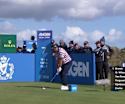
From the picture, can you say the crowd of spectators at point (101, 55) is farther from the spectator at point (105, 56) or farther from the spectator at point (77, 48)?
the spectator at point (77, 48)

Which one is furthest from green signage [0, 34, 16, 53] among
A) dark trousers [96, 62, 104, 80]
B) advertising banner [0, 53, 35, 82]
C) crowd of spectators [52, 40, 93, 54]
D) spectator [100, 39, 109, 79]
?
spectator [100, 39, 109, 79]

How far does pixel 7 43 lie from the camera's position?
97.0ft

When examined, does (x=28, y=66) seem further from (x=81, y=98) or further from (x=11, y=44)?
(x=81, y=98)

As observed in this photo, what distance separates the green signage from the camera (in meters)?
29.0

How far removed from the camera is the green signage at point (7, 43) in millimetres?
28994

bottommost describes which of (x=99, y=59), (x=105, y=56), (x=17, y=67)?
(x=17, y=67)

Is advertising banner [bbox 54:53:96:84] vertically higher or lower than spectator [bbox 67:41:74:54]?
lower

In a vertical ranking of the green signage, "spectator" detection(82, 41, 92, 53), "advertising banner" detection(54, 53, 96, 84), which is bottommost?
"advertising banner" detection(54, 53, 96, 84)

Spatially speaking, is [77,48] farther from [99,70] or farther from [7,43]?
[7,43]

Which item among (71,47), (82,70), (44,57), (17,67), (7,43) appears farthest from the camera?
(7,43)

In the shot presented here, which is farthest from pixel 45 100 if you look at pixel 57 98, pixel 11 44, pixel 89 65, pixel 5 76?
pixel 11 44

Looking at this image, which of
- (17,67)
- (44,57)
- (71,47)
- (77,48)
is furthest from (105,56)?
(17,67)

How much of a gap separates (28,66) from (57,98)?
Result: 12855mm

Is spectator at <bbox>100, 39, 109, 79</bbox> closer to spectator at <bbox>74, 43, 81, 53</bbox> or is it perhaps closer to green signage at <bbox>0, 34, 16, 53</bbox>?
spectator at <bbox>74, 43, 81, 53</bbox>
